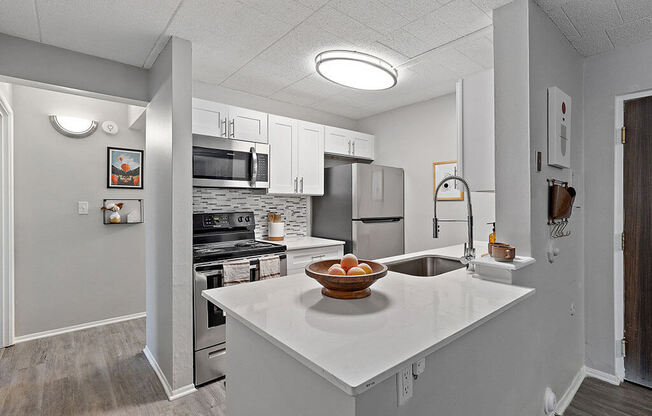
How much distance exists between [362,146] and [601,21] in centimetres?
244

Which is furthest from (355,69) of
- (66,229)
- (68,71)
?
(66,229)

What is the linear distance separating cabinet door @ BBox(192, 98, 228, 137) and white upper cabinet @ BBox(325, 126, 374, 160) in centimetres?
123

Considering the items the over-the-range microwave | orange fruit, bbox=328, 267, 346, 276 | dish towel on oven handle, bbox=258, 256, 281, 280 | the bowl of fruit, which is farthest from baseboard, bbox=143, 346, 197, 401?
orange fruit, bbox=328, 267, 346, 276

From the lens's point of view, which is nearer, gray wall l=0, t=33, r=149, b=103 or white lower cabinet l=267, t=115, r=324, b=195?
gray wall l=0, t=33, r=149, b=103

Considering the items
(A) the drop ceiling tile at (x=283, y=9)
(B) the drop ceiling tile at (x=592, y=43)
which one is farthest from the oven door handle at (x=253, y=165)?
(B) the drop ceiling tile at (x=592, y=43)

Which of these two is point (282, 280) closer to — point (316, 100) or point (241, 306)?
point (241, 306)

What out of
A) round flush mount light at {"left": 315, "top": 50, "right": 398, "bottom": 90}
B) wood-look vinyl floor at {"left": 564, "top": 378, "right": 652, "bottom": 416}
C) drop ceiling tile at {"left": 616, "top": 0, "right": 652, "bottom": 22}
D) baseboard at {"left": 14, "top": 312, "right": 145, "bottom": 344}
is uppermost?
drop ceiling tile at {"left": 616, "top": 0, "right": 652, "bottom": 22}

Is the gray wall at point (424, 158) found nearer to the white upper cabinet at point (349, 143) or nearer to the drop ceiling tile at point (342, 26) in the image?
the white upper cabinet at point (349, 143)

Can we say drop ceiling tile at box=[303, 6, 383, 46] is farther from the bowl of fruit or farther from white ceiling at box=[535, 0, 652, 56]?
the bowl of fruit

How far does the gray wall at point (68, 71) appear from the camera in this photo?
2098 mm

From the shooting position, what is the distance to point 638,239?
2262 mm

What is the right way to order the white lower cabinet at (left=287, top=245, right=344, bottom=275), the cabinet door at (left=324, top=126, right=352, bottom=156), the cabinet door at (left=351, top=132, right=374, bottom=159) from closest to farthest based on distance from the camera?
the white lower cabinet at (left=287, top=245, right=344, bottom=275) < the cabinet door at (left=324, top=126, right=352, bottom=156) < the cabinet door at (left=351, top=132, right=374, bottom=159)

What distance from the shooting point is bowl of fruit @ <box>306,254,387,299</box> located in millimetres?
1193

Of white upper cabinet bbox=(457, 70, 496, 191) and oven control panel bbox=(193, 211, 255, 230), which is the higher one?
white upper cabinet bbox=(457, 70, 496, 191)
